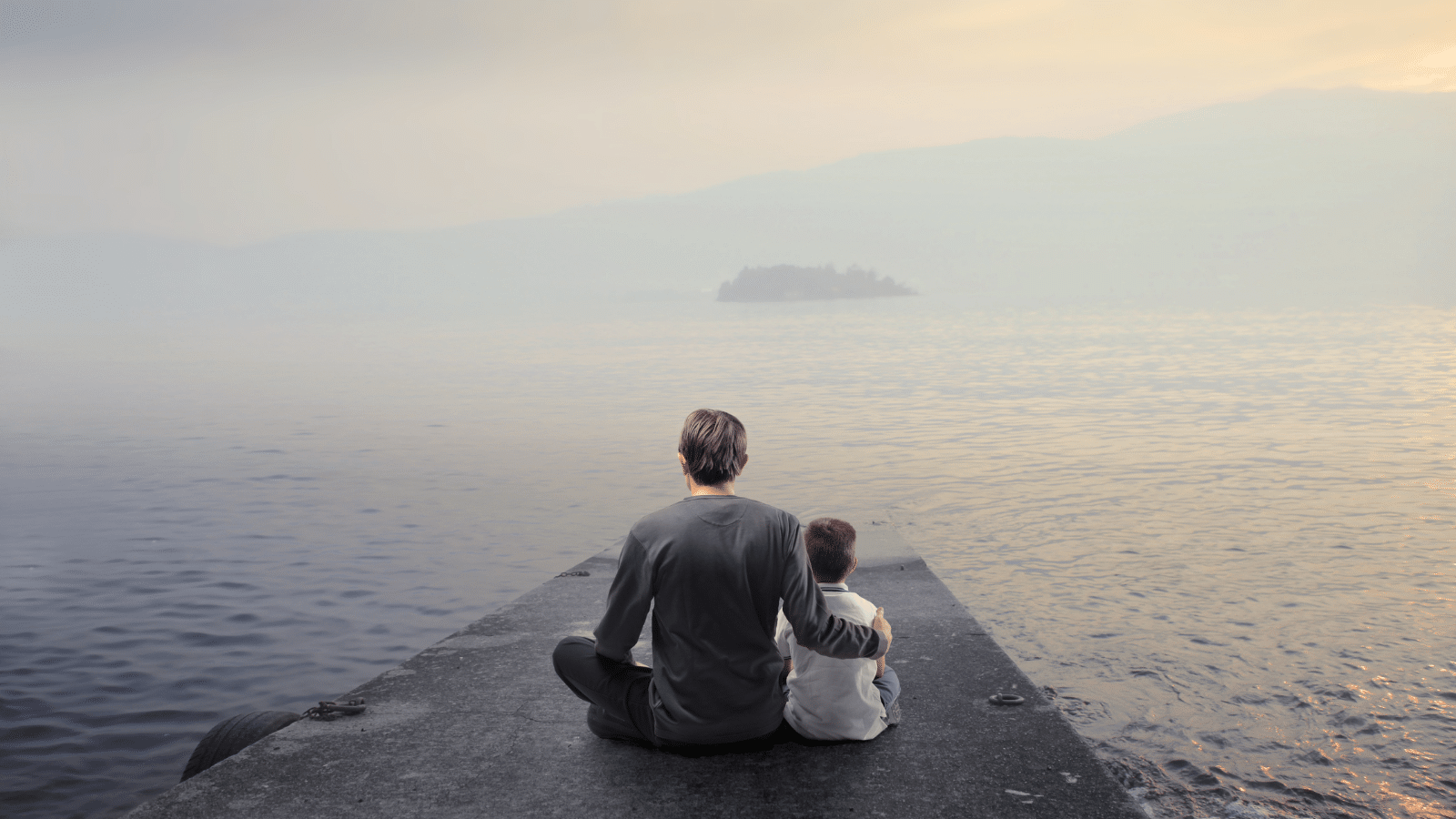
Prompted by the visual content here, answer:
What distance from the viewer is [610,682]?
4.46 meters

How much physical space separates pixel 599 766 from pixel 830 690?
1.04 m

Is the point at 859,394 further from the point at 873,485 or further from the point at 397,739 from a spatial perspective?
the point at 397,739

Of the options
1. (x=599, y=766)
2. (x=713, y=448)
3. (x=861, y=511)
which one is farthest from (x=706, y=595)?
(x=861, y=511)

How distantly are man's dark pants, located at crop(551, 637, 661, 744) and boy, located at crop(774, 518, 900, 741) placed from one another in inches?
23.6

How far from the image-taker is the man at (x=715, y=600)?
3.98 metres

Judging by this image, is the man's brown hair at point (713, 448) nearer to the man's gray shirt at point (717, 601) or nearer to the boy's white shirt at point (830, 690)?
the man's gray shirt at point (717, 601)

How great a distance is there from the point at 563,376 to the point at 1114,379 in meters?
18.5

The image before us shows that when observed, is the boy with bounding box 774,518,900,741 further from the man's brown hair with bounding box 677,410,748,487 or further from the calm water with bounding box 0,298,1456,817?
the calm water with bounding box 0,298,1456,817

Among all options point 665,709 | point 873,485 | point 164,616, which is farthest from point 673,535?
point 873,485

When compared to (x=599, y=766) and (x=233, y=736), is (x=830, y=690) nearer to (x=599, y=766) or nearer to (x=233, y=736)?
(x=599, y=766)

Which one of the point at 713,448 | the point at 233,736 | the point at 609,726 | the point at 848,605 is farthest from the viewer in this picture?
the point at 233,736

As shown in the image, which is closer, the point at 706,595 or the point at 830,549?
the point at 706,595

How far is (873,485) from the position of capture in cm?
1542

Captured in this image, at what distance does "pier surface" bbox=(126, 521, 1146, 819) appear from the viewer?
408 centimetres
